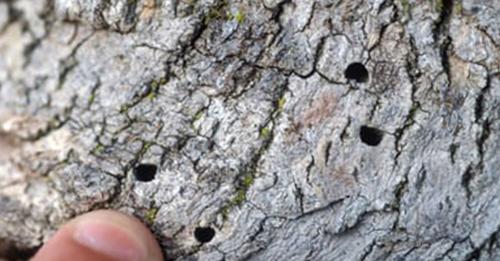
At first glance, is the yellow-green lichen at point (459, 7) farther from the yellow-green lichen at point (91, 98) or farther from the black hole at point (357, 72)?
the yellow-green lichen at point (91, 98)

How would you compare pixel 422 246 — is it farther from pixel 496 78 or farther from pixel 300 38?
pixel 300 38

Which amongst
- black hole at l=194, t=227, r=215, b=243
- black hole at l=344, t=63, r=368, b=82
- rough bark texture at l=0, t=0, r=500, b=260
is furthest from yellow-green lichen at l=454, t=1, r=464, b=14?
black hole at l=194, t=227, r=215, b=243

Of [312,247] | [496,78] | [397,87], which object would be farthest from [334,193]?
[496,78]

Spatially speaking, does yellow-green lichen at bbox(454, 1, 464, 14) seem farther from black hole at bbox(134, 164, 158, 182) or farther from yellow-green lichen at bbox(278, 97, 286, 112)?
black hole at bbox(134, 164, 158, 182)

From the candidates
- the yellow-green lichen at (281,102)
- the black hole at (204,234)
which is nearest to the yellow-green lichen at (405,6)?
the yellow-green lichen at (281,102)

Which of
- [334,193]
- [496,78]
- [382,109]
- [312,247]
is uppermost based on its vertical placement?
[496,78]

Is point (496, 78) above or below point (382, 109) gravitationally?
above
